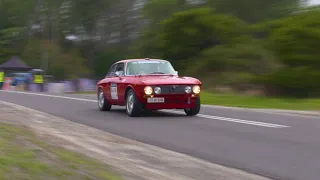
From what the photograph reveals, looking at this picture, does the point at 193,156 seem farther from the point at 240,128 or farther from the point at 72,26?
the point at 72,26

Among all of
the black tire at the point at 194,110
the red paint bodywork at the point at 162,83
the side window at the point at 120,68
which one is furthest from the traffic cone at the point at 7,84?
the black tire at the point at 194,110

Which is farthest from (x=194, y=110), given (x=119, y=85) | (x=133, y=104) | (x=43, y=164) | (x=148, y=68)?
(x=43, y=164)

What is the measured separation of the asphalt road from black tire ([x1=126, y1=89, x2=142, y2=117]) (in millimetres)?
229

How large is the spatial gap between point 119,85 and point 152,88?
1.67m

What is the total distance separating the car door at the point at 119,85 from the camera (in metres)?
15.8

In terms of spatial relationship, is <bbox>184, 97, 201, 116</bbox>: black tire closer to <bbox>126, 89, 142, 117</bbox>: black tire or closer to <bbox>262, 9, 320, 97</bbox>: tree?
<bbox>126, 89, 142, 117</bbox>: black tire

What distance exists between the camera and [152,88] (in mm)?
14609

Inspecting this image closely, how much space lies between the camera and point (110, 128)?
41.3 feet

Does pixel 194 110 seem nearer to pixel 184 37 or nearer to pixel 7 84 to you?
pixel 184 37

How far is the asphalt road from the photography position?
7878mm

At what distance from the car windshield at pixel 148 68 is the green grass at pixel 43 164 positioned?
25.1 ft

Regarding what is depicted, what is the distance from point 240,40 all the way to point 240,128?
1081 inches

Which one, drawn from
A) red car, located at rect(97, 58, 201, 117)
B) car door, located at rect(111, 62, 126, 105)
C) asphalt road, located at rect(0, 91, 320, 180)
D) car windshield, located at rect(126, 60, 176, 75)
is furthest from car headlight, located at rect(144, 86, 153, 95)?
car windshield, located at rect(126, 60, 176, 75)

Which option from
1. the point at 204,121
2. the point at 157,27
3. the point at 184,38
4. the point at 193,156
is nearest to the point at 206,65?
the point at 184,38
